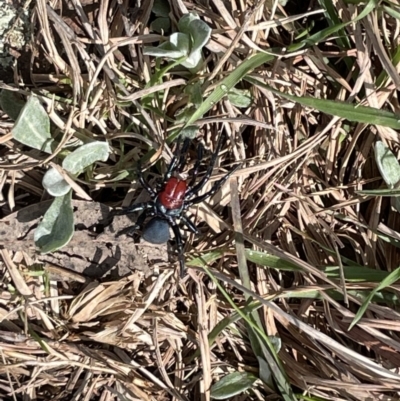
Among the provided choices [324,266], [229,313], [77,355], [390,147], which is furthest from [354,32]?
[77,355]

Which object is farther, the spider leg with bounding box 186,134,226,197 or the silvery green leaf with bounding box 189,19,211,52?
the spider leg with bounding box 186,134,226,197

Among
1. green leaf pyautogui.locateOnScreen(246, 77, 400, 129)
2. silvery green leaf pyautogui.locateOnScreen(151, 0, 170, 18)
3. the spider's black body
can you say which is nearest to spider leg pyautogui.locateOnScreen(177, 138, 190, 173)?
the spider's black body

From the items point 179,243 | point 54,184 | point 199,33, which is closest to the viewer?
point 199,33

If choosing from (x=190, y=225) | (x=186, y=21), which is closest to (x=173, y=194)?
(x=190, y=225)

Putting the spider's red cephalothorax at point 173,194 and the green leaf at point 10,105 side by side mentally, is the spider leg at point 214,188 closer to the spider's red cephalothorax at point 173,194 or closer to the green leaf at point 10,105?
the spider's red cephalothorax at point 173,194

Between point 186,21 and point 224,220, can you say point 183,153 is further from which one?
point 186,21

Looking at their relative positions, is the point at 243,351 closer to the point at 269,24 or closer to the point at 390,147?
the point at 390,147

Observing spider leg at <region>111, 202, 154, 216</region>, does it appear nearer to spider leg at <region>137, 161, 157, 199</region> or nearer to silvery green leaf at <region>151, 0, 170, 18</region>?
spider leg at <region>137, 161, 157, 199</region>

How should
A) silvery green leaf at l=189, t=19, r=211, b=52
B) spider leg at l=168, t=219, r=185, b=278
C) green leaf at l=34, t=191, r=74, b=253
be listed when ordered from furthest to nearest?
spider leg at l=168, t=219, r=185, b=278 < green leaf at l=34, t=191, r=74, b=253 < silvery green leaf at l=189, t=19, r=211, b=52
